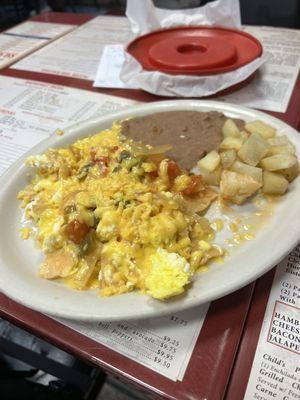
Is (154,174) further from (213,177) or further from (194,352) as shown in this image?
(194,352)

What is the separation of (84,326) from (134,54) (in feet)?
4.29

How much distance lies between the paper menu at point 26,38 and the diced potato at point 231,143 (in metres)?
1.45

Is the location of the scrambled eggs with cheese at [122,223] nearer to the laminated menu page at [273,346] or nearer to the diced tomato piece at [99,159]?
the diced tomato piece at [99,159]

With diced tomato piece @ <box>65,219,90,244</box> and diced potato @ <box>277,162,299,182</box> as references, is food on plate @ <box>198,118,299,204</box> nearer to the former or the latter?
diced potato @ <box>277,162,299,182</box>

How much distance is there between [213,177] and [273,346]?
47 centimetres

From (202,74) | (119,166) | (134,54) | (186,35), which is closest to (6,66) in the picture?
(134,54)

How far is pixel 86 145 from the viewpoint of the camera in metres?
1.20

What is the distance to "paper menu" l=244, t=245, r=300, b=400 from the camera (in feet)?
2.27

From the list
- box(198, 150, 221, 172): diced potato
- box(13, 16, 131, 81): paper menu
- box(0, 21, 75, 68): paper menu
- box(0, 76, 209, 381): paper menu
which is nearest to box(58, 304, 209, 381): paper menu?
box(0, 76, 209, 381): paper menu

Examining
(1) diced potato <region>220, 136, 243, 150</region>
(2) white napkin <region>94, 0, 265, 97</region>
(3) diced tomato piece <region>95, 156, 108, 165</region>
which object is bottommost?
(1) diced potato <region>220, 136, 243, 150</region>

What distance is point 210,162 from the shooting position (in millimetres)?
1067

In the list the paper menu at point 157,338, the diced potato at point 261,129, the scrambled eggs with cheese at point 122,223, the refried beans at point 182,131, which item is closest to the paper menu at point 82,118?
the paper menu at point 157,338

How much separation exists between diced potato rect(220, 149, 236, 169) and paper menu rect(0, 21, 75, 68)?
4.89ft

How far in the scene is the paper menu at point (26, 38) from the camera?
2.13 m
